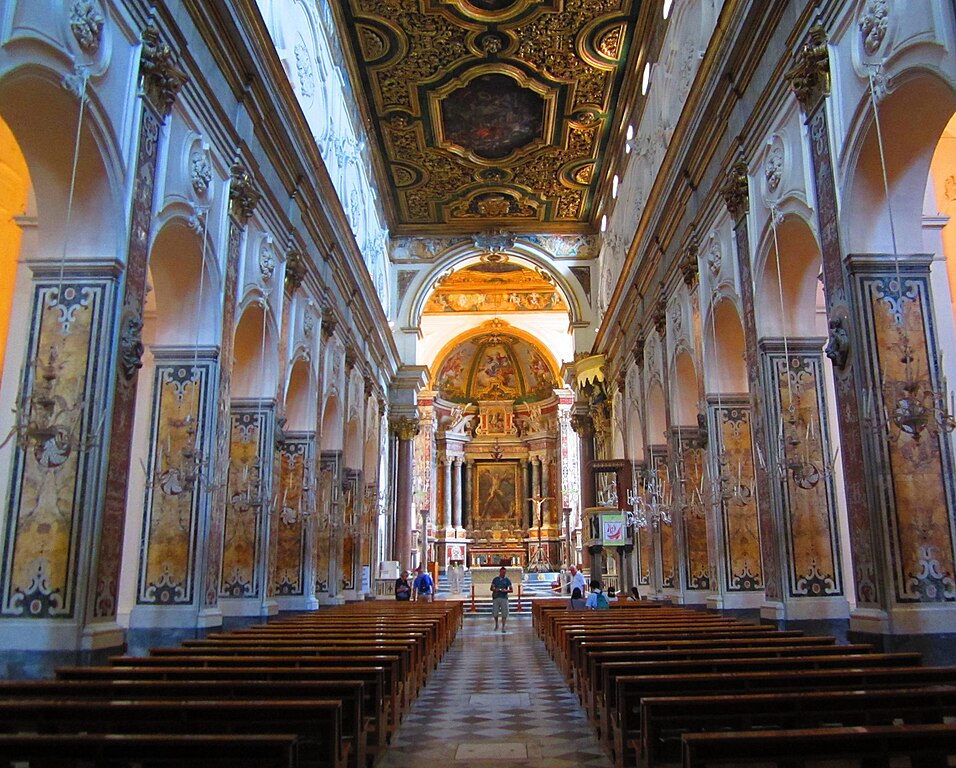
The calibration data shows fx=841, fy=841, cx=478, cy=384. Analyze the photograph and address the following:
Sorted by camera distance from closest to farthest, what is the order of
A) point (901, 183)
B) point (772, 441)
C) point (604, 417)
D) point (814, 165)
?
point (901, 183) < point (814, 165) < point (772, 441) < point (604, 417)

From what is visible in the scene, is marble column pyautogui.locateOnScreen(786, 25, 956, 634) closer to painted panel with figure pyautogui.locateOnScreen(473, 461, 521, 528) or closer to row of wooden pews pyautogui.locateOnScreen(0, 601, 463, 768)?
row of wooden pews pyautogui.locateOnScreen(0, 601, 463, 768)

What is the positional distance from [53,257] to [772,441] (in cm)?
755

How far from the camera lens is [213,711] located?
369 centimetres

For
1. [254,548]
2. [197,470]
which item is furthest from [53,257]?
[254,548]

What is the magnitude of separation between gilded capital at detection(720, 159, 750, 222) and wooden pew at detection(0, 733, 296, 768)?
906cm

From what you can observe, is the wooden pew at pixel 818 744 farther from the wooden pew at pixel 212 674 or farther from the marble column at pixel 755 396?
the marble column at pixel 755 396

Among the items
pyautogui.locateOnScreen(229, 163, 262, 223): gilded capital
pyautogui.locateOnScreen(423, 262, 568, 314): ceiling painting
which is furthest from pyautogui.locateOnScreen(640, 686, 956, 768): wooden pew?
pyautogui.locateOnScreen(423, 262, 568, 314): ceiling painting

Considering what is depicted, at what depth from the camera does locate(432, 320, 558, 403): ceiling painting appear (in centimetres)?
3544

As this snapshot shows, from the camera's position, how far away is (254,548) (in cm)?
1149

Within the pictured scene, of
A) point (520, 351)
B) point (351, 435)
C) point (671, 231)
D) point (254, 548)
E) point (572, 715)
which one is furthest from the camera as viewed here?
point (520, 351)

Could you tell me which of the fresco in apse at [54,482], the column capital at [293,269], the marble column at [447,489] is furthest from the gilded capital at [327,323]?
the marble column at [447,489]

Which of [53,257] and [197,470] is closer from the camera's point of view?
[53,257]

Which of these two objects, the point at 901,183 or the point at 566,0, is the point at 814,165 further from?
the point at 566,0

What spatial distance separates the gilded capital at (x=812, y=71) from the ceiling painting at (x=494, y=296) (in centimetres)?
2219
